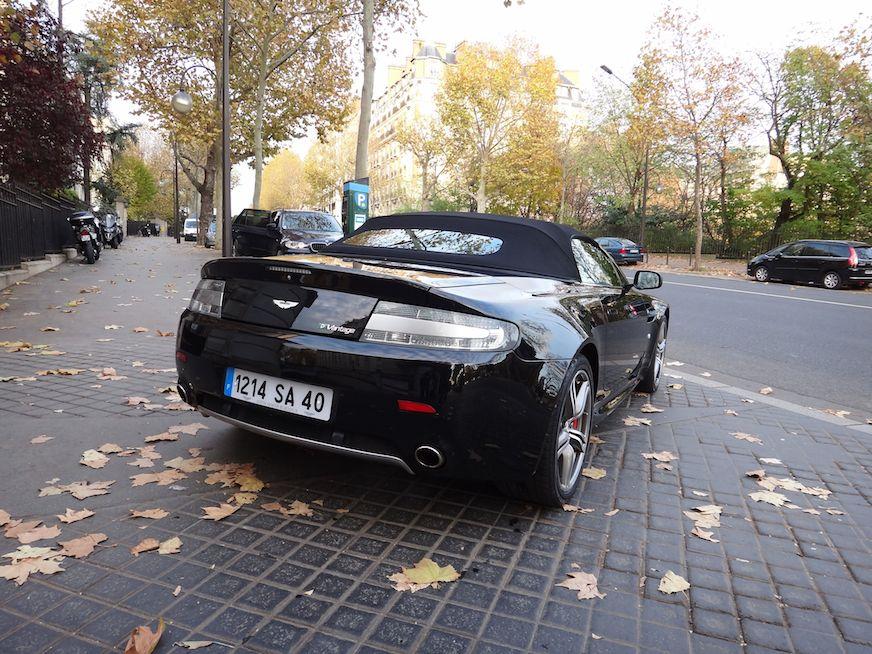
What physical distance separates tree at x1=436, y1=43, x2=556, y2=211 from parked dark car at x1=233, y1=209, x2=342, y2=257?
93.5 feet

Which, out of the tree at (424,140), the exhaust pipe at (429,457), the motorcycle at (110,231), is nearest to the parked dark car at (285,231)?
the motorcycle at (110,231)

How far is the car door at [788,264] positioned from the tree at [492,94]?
25097 millimetres

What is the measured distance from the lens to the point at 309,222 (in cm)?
1723

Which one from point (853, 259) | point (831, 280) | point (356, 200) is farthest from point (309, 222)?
point (853, 259)

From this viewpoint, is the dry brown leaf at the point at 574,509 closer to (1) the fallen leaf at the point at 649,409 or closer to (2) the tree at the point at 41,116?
(1) the fallen leaf at the point at 649,409

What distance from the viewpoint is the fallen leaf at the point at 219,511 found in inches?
110

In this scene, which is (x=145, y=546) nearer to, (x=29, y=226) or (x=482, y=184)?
(x=29, y=226)

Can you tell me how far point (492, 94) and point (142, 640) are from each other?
45.4 metres

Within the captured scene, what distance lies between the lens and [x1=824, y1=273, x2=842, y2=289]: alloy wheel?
67.1 ft

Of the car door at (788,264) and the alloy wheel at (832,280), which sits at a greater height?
the car door at (788,264)

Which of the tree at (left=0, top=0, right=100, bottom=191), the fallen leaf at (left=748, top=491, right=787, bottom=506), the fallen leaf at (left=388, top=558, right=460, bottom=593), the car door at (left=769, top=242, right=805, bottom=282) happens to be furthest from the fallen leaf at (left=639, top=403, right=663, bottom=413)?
the car door at (left=769, top=242, right=805, bottom=282)

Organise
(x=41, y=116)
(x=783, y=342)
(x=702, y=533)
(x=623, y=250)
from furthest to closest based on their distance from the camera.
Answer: (x=623, y=250), (x=41, y=116), (x=783, y=342), (x=702, y=533)

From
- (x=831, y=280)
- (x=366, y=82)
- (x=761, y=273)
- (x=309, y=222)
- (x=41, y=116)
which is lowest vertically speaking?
(x=831, y=280)

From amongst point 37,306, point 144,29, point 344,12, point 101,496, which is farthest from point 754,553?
point 144,29
